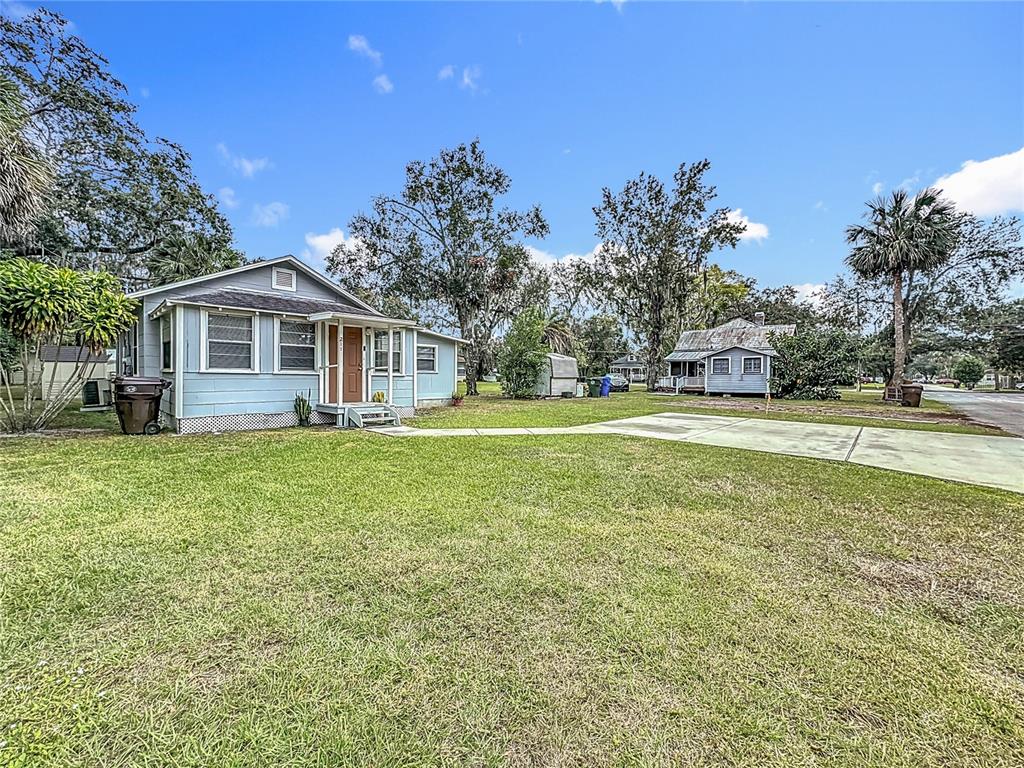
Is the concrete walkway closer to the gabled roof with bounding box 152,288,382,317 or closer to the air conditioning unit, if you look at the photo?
the gabled roof with bounding box 152,288,382,317

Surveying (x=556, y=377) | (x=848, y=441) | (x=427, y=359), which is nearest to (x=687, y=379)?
(x=556, y=377)

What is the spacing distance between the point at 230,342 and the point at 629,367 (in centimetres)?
4432

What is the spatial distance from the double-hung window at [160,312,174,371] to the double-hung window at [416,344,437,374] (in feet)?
20.7

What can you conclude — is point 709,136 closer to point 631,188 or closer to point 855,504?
point 631,188

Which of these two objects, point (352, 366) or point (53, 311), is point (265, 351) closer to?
point (352, 366)

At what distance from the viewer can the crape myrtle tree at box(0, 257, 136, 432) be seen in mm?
7387

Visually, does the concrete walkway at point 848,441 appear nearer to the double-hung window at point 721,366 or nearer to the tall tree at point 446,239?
the double-hung window at point 721,366

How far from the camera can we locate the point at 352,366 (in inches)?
452

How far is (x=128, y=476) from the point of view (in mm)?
5379

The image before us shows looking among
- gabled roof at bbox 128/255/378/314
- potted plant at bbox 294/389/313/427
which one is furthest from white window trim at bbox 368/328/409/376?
potted plant at bbox 294/389/313/427

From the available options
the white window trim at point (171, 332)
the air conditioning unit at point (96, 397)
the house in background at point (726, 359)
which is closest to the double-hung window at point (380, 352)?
the white window trim at point (171, 332)

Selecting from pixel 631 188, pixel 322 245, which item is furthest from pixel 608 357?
pixel 322 245

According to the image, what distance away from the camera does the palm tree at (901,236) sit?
60.3 feet

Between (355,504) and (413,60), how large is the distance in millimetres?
16879
